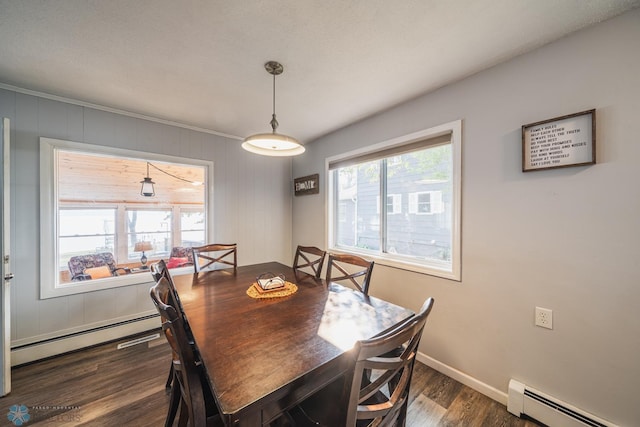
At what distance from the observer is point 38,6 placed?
48.0 inches

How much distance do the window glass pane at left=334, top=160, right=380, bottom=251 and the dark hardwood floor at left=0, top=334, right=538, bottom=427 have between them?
1.32 metres

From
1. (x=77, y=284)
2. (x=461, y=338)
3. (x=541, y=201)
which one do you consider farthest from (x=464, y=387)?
(x=77, y=284)

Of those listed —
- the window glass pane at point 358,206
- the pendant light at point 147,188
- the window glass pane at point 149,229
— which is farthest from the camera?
the window glass pane at point 149,229

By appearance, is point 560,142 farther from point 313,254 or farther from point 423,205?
point 313,254

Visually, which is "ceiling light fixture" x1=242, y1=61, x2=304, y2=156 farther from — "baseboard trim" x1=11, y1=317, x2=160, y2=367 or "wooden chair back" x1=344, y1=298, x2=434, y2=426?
"baseboard trim" x1=11, y1=317, x2=160, y2=367

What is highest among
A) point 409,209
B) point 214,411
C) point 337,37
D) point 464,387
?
point 337,37

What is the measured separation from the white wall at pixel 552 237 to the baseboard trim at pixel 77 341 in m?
2.97

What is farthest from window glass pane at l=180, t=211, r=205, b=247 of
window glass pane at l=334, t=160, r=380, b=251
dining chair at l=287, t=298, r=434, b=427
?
dining chair at l=287, t=298, r=434, b=427

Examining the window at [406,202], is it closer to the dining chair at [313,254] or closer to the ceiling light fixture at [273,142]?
the dining chair at [313,254]

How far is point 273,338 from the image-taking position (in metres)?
1.04

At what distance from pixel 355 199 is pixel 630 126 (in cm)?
207

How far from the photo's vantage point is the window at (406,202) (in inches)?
76.4

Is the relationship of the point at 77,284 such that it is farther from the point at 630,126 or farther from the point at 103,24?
the point at 630,126

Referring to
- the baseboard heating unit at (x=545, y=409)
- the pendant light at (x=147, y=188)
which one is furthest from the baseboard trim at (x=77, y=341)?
the baseboard heating unit at (x=545, y=409)
